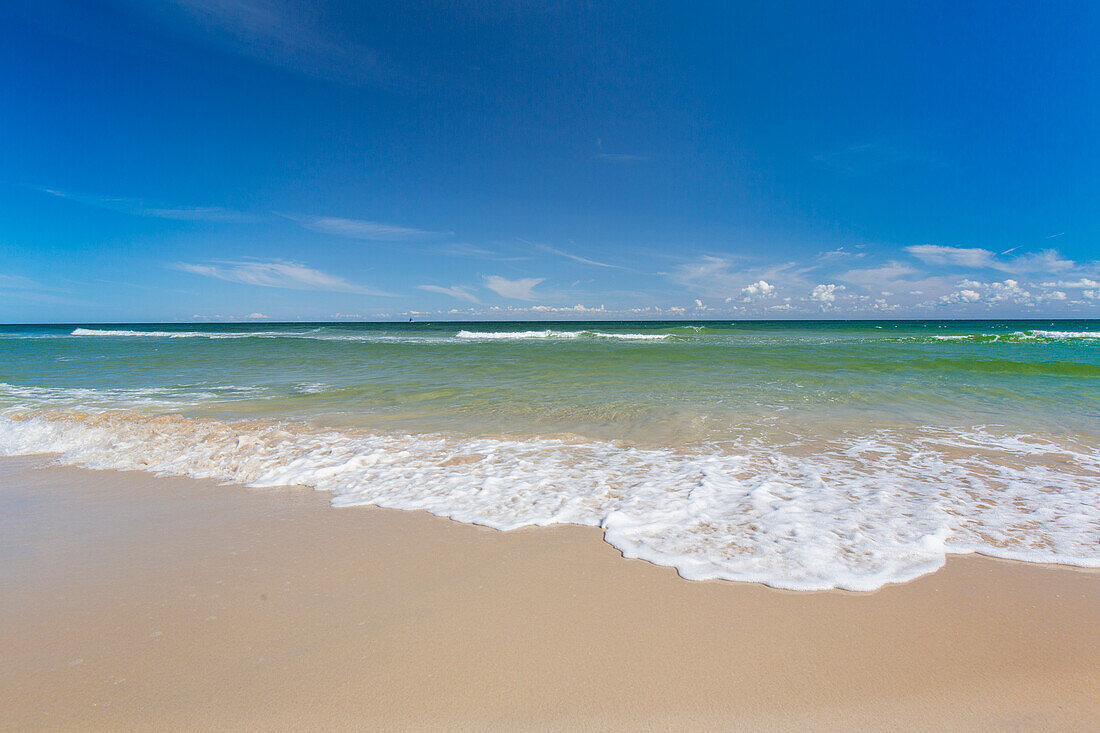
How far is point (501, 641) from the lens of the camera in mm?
2391

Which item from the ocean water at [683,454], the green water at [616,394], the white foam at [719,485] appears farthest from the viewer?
the green water at [616,394]

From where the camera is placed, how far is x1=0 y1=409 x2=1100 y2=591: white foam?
325 cm

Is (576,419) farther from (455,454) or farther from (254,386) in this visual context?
(254,386)

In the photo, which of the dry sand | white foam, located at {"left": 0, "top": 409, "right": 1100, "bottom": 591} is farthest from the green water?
the dry sand

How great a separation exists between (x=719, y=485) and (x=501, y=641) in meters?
2.82

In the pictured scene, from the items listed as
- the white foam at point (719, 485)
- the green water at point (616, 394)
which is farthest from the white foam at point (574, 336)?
the white foam at point (719, 485)

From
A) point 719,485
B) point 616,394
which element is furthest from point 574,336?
point 719,485

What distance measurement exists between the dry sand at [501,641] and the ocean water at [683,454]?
38 centimetres

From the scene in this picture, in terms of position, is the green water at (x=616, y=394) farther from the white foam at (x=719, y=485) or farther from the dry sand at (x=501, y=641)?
the dry sand at (x=501, y=641)

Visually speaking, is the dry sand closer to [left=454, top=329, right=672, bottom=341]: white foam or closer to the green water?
the green water

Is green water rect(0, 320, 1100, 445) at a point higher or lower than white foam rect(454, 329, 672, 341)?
lower

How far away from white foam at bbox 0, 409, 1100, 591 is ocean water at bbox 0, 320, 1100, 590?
0.02 metres

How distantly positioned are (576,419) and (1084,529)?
547 cm

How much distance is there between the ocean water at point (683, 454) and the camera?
11.2 ft
